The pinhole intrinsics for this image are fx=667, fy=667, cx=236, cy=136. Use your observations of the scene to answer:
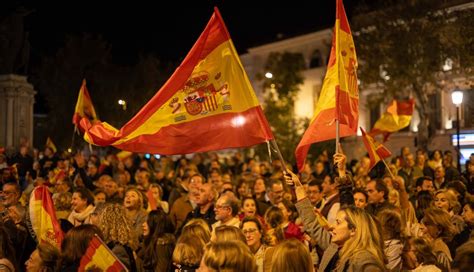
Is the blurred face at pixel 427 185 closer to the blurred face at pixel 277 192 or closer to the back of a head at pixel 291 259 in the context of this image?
the blurred face at pixel 277 192

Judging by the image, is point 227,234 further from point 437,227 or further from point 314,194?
point 314,194

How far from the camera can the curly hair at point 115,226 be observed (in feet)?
23.7

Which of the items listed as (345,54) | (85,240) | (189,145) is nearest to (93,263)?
(85,240)

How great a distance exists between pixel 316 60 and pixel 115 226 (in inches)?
1908

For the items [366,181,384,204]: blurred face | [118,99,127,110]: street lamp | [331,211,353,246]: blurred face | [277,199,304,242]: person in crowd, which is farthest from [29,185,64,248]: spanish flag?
[118,99,127,110]: street lamp

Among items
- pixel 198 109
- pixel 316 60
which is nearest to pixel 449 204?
pixel 198 109

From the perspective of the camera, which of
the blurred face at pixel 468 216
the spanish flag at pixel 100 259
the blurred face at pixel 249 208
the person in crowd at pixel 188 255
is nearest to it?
the person in crowd at pixel 188 255

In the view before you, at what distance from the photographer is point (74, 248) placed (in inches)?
253

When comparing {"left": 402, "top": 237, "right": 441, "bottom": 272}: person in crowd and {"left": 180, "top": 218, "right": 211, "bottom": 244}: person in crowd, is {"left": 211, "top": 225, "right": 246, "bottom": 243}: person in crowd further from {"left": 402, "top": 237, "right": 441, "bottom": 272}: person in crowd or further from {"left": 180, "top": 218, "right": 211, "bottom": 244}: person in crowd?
{"left": 402, "top": 237, "right": 441, "bottom": 272}: person in crowd

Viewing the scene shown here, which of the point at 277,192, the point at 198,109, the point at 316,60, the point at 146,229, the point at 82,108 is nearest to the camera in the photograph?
the point at 198,109

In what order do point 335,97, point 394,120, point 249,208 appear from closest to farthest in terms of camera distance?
point 335,97 → point 249,208 → point 394,120

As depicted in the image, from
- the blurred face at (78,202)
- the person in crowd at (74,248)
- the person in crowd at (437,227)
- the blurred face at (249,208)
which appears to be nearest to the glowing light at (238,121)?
the blurred face at (249,208)

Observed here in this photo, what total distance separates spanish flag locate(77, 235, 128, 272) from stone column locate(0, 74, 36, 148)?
1979 cm

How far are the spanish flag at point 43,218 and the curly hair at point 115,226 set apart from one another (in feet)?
3.37
